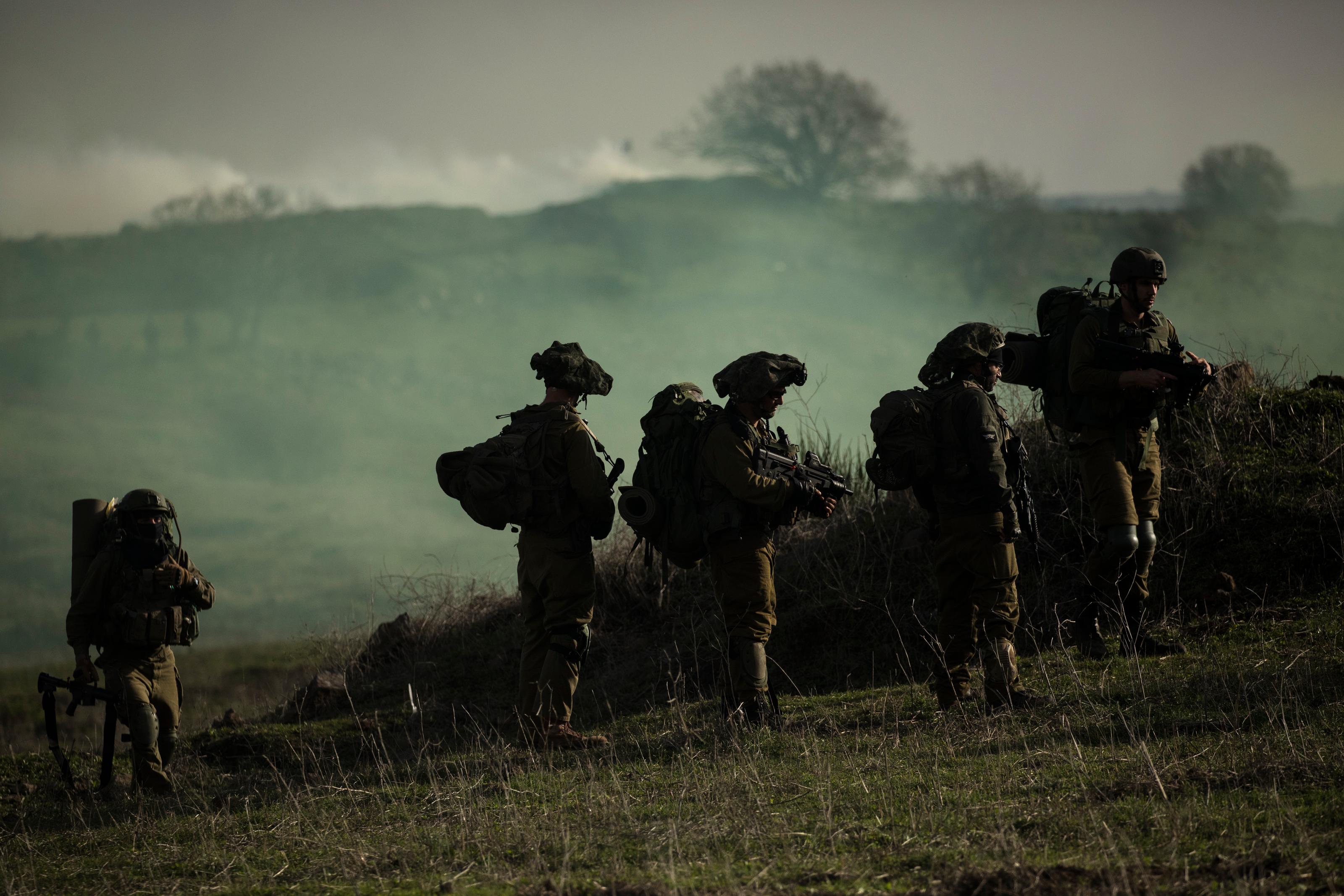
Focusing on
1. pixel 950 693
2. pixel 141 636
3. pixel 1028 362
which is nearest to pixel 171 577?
pixel 141 636

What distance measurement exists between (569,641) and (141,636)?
296cm

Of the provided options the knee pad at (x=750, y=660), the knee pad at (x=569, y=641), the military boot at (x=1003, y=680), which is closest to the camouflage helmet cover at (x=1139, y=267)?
the military boot at (x=1003, y=680)

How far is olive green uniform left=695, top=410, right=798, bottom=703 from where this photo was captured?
20.9 ft

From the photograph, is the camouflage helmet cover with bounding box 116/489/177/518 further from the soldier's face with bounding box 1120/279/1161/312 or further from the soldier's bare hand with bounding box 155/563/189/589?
the soldier's face with bounding box 1120/279/1161/312

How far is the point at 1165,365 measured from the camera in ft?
23.1

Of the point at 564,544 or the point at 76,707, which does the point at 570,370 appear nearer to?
the point at 564,544

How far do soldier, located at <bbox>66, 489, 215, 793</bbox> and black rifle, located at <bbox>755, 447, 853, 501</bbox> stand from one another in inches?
160

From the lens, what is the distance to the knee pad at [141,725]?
24.2ft

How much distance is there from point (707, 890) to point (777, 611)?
5.95 meters

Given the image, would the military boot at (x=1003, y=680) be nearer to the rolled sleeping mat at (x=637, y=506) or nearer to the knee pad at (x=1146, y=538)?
the knee pad at (x=1146, y=538)

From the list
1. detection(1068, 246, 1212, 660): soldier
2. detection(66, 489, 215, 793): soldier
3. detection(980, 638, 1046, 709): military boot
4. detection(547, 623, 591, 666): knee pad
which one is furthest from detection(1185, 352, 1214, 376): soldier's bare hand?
detection(66, 489, 215, 793): soldier

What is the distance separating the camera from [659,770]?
19.8ft

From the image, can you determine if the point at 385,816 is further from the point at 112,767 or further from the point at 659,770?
the point at 112,767

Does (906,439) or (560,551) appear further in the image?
(560,551)
